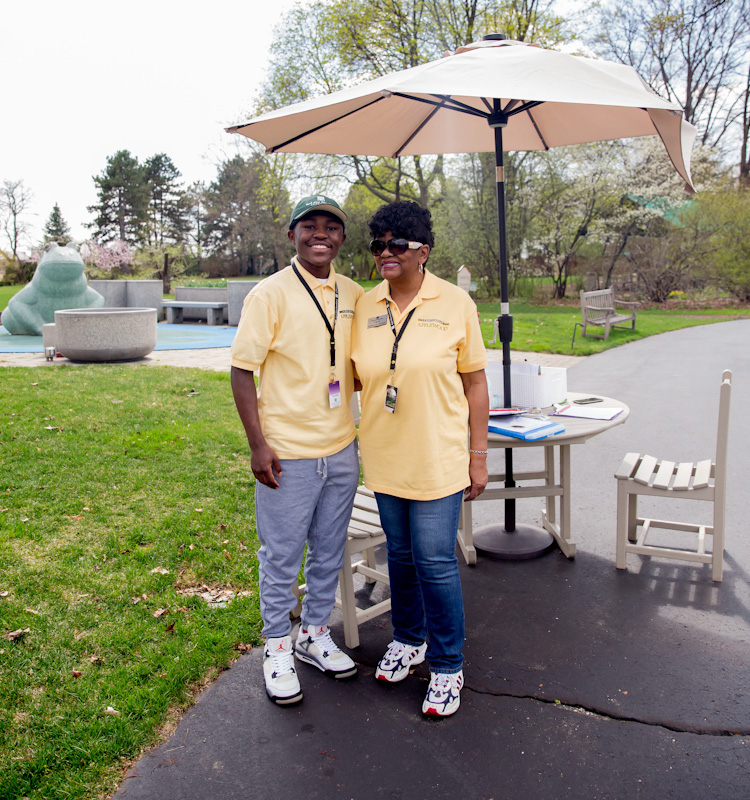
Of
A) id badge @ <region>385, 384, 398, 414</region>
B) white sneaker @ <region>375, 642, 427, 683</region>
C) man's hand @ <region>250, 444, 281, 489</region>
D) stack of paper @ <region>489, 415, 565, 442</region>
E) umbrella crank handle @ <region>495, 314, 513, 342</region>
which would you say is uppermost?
umbrella crank handle @ <region>495, 314, 513, 342</region>

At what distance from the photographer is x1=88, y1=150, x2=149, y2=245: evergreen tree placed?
5222cm

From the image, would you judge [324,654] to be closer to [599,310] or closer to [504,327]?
[504,327]

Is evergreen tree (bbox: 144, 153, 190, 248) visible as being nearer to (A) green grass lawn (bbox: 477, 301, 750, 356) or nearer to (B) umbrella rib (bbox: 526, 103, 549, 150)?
(A) green grass lawn (bbox: 477, 301, 750, 356)

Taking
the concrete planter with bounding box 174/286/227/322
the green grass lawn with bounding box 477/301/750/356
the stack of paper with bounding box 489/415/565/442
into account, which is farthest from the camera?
the concrete planter with bounding box 174/286/227/322

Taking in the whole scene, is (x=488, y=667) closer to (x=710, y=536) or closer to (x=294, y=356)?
(x=294, y=356)

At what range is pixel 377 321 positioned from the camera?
2643 mm

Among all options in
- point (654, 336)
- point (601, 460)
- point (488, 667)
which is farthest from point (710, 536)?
point (654, 336)

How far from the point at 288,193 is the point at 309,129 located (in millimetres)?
26389

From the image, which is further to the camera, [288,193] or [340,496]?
[288,193]

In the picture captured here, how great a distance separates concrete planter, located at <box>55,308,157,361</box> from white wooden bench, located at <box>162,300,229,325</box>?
9.01 metres

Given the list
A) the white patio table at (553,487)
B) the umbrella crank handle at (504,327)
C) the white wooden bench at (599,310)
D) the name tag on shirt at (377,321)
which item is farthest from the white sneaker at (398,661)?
the white wooden bench at (599,310)

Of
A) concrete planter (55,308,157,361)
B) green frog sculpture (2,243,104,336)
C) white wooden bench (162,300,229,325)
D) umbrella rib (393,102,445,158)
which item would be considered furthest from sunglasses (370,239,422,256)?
white wooden bench (162,300,229,325)

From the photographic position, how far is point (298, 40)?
24891 millimetres

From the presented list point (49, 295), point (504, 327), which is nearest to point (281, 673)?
point (504, 327)
